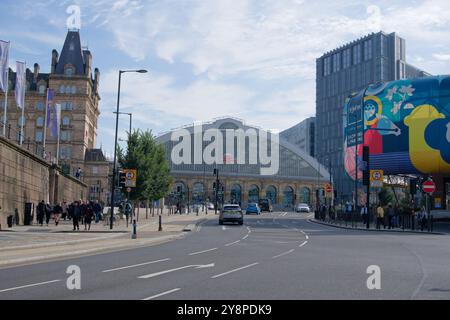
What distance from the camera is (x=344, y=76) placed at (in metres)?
162

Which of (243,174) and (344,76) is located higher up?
(344,76)

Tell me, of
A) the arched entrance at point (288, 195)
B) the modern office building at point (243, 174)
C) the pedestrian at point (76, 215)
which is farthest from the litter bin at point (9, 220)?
the arched entrance at point (288, 195)

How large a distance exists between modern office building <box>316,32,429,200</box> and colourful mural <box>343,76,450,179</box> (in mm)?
76402

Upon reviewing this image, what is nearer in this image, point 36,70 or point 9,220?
point 9,220

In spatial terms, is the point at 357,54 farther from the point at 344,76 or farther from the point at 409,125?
the point at 409,125

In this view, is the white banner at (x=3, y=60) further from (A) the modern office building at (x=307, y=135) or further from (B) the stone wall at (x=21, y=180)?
(A) the modern office building at (x=307, y=135)

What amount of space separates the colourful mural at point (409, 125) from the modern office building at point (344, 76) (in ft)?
251

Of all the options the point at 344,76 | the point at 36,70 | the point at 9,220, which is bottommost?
the point at 9,220

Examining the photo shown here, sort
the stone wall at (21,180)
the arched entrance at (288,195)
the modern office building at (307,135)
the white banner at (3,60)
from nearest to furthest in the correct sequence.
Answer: the stone wall at (21,180)
the white banner at (3,60)
the arched entrance at (288,195)
the modern office building at (307,135)

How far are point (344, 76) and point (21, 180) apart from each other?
452 ft

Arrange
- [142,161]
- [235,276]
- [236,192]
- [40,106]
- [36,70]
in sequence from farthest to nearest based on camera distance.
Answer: [236,192], [36,70], [40,106], [142,161], [235,276]

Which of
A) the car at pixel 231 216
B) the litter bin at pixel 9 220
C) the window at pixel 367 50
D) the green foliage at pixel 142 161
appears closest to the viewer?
the litter bin at pixel 9 220

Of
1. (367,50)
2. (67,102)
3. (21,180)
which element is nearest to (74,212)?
(21,180)

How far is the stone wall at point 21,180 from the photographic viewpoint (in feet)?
103
